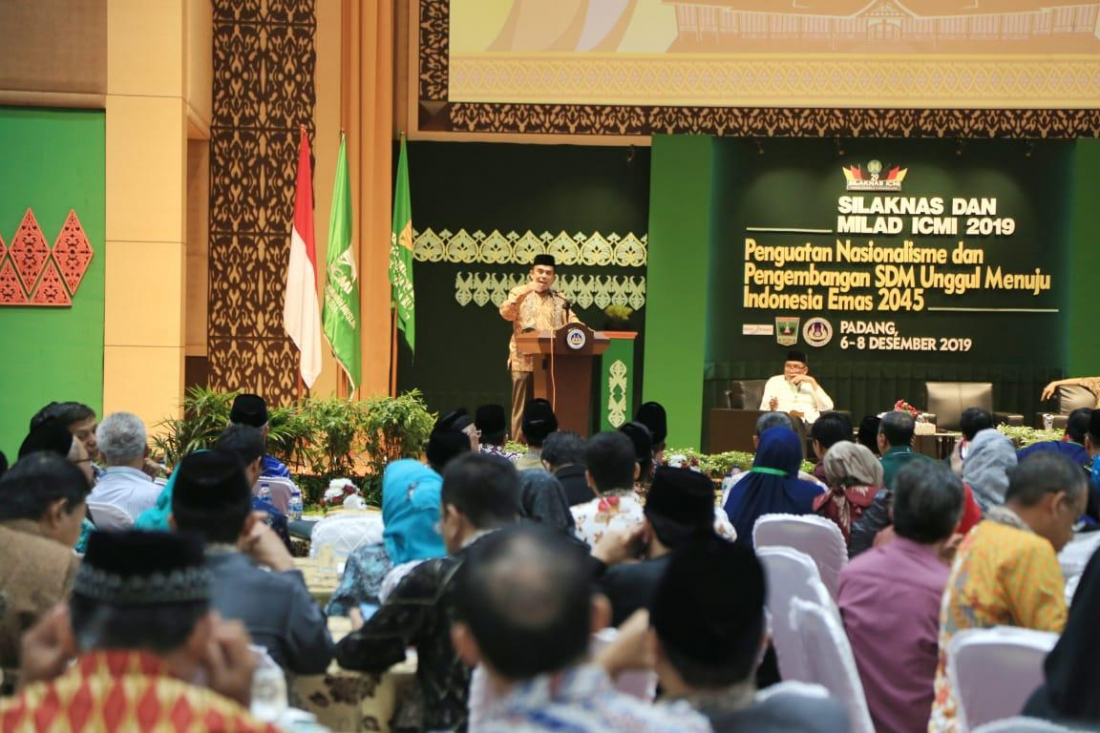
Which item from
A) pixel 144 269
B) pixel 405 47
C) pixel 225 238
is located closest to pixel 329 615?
pixel 144 269

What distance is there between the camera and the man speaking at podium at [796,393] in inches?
441

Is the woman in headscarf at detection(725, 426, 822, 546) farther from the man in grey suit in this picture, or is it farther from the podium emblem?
the podium emblem

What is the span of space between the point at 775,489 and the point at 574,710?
12.5 ft

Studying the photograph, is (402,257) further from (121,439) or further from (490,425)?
(121,439)

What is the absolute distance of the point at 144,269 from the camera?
10.0 metres

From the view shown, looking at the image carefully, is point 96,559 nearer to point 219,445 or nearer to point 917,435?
point 219,445

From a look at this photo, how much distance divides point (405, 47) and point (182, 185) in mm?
3450

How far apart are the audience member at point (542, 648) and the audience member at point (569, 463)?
3.19m

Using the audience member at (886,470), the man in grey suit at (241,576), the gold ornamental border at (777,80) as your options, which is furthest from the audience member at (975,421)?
the gold ornamental border at (777,80)

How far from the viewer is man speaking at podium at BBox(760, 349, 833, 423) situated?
36.7 feet

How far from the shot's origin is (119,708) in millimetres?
1661

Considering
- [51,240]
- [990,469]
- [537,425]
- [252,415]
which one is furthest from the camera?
[51,240]

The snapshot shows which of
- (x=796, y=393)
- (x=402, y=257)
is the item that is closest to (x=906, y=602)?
(x=796, y=393)

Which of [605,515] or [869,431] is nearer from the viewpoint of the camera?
[605,515]
